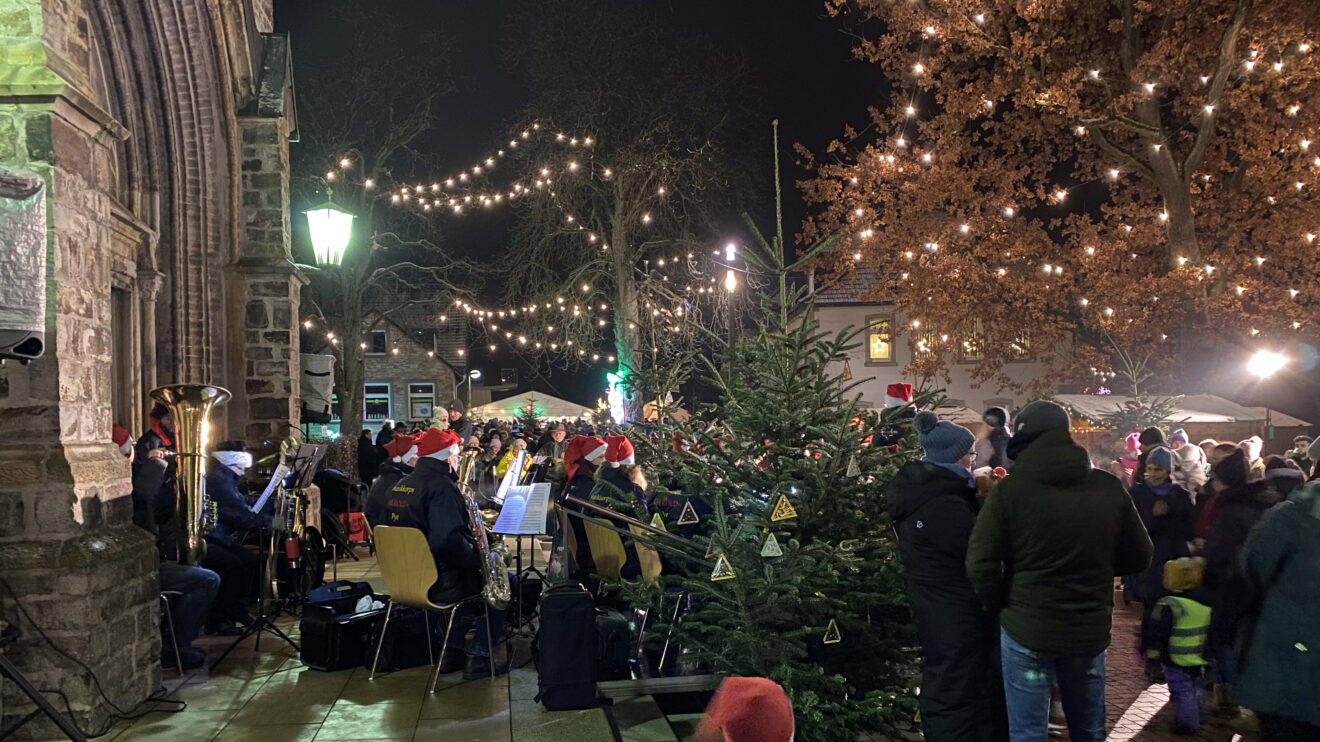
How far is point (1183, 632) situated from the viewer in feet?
17.2

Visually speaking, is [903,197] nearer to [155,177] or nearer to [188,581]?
[155,177]

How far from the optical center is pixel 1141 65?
56.0 feet

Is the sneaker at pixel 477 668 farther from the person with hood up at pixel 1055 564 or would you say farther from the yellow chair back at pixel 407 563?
the person with hood up at pixel 1055 564

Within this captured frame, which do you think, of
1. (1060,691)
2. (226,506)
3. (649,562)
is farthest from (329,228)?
(1060,691)

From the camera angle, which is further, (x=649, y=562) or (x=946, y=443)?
(x=649, y=562)

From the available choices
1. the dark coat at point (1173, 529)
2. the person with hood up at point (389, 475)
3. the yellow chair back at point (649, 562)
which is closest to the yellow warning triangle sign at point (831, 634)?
the yellow chair back at point (649, 562)

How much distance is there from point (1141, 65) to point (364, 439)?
1573 cm

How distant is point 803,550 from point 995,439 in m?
5.47

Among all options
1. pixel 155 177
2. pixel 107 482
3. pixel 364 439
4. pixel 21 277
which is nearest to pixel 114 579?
pixel 107 482

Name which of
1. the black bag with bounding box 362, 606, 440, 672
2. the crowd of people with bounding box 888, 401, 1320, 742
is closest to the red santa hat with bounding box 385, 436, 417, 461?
the black bag with bounding box 362, 606, 440, 672

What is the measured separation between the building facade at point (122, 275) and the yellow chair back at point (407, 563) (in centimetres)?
143

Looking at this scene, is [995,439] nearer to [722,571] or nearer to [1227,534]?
[1227,534]

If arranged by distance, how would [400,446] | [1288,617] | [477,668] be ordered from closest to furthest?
[1288,617] < [477,668] < [400,446]

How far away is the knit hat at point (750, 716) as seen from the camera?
6.26 ft
